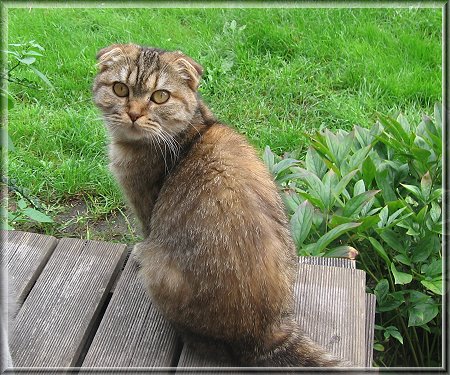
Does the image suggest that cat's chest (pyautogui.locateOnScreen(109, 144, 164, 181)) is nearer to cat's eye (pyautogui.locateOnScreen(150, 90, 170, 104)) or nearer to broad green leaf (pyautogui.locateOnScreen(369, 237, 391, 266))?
cat's eye (pyautogui.locateOnScreen(150, 90, 170, 104))

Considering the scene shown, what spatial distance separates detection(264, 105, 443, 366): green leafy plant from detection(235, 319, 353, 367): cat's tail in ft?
2.29

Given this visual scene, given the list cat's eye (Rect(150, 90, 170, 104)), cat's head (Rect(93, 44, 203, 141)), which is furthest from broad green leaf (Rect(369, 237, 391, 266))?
cat's eye (Rect(150, 90, 170, 104))

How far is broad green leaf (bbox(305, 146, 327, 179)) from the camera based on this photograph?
10.3 ft

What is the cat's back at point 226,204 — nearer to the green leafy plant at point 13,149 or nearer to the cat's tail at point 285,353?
the cat's tail at point 285,353

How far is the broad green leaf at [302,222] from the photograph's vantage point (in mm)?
2779

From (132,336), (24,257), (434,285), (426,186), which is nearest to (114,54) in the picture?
(24,257)

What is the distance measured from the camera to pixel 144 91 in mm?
2348

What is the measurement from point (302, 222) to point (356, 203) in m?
0.26

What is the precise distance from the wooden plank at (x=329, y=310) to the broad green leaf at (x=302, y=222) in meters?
0.17

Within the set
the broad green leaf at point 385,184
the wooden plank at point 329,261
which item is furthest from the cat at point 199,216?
the broad green leaf at point 385,184

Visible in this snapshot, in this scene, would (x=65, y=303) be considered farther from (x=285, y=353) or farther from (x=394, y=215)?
(x=394, y=215)

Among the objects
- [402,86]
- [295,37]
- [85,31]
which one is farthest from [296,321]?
[85,31]

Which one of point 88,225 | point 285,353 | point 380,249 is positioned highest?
point 285,353

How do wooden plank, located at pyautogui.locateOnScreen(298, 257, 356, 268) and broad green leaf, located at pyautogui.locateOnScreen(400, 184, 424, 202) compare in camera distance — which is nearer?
wooden plank, located at pyautogui.locateOnScreen(298, 257, 356, 268)
